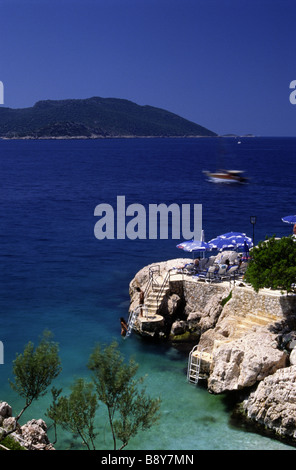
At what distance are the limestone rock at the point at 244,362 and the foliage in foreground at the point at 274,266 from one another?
99.0 inches

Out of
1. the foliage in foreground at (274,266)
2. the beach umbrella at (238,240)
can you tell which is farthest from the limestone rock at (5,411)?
the beach umbrella at (238,240)

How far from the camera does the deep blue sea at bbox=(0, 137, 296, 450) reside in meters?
22.3

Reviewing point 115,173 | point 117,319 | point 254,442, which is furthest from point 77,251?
point 115,173

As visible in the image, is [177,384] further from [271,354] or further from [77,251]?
[77,251]

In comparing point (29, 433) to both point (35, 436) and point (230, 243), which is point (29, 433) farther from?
point (230, 243)

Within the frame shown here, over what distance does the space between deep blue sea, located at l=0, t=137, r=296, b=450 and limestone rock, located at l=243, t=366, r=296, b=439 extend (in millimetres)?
876

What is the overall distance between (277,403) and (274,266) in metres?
7.04

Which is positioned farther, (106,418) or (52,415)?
(106,418)

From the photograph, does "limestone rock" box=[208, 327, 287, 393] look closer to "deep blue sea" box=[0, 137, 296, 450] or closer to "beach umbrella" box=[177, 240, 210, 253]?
"deep blue sea" box=[0, 137, 296, 450]

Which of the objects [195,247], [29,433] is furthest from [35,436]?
[195,247]

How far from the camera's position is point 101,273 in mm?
44969

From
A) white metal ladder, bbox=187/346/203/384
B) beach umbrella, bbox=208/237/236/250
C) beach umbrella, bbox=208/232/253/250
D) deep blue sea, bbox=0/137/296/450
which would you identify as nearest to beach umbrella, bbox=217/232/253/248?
beach umbrella, bbox=208/232/253/250
